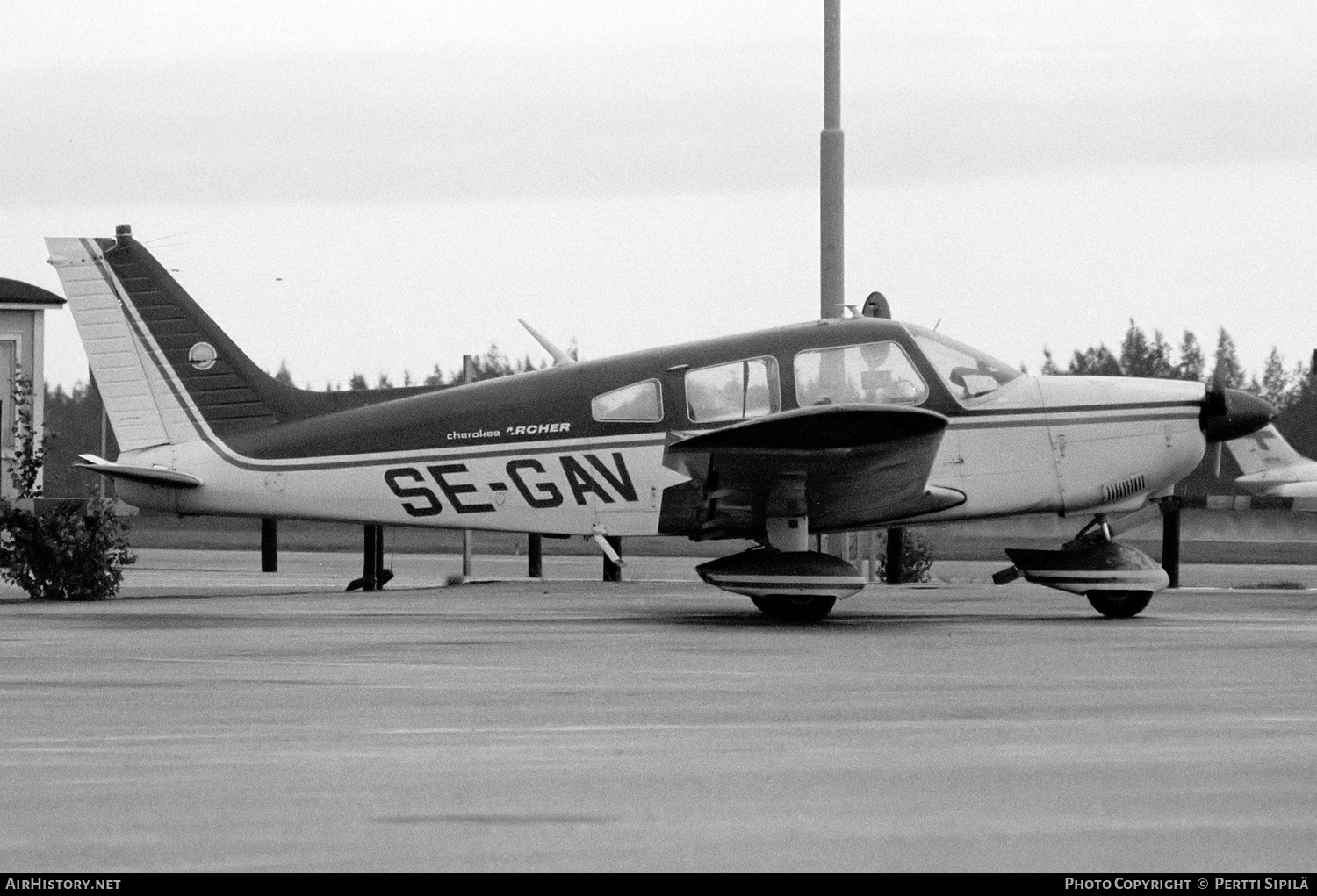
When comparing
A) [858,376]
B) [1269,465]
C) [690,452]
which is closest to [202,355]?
[690,452]

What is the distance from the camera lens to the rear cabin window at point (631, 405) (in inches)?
547

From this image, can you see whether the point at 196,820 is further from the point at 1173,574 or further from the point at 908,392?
the point at 1173,574

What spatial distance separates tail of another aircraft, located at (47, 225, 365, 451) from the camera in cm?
1479

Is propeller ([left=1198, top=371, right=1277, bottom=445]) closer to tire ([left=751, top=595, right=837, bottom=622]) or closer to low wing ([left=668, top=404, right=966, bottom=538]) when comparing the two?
low wing ([left=668, top=404, right=966, bottom=538])

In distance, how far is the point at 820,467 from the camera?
42.3 ft

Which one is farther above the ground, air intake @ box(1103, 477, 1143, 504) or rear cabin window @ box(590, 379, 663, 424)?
rear cabin window @ box(590, 379, 663, 424)

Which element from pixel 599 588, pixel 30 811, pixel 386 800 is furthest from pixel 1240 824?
pixel 599 588

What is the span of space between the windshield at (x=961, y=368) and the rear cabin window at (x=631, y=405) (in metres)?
2.03

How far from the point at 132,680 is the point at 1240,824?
5.92 meters

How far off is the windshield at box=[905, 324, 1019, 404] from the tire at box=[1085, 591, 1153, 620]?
1773 mm

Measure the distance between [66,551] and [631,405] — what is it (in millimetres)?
5750

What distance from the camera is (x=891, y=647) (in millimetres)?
11039

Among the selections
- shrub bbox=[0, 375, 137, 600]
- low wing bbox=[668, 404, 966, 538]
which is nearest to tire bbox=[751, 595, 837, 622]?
low wing bbox=[668, 404, 966, 538]

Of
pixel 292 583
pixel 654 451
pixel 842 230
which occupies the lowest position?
pixel 292 583
